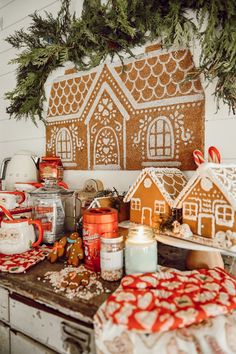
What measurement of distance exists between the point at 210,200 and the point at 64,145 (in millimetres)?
1039

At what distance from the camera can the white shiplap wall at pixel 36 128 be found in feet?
3.80

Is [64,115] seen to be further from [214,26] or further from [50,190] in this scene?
[214,26]

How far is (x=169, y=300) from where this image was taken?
2.38 feet

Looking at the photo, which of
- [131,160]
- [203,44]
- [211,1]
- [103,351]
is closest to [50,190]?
[131,160]

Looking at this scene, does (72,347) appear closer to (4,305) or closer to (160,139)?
(4,305)

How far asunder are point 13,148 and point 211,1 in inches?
62.0

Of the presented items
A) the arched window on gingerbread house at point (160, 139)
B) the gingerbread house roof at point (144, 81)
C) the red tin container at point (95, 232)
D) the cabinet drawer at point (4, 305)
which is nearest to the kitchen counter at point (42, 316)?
the cabinet drawer at point (4, 305)

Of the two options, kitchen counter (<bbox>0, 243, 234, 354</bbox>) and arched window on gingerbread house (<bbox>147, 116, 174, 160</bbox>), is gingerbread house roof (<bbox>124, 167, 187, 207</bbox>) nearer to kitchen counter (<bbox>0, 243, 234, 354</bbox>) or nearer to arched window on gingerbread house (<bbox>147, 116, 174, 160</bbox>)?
arched window on gingerbread house (<bbox>147, 116, 174, 160</bbox>)

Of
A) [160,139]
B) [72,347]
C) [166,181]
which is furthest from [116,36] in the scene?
[72,347]

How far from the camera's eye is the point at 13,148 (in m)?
2.08

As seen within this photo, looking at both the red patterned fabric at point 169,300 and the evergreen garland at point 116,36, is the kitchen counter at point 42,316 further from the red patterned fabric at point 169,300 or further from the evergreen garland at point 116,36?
the evergreen garland at point 116,36

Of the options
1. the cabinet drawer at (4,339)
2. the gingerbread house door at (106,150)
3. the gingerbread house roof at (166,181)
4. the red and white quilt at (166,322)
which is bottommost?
the cabinet drawer at (4,339)

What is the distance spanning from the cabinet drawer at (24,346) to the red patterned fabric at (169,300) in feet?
1.02

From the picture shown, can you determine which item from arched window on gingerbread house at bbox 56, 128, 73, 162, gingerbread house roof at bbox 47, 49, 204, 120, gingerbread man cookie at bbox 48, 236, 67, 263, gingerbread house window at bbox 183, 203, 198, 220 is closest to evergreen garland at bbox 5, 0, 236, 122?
gingerbread house roof at bbox 47, 49, 204, 120
